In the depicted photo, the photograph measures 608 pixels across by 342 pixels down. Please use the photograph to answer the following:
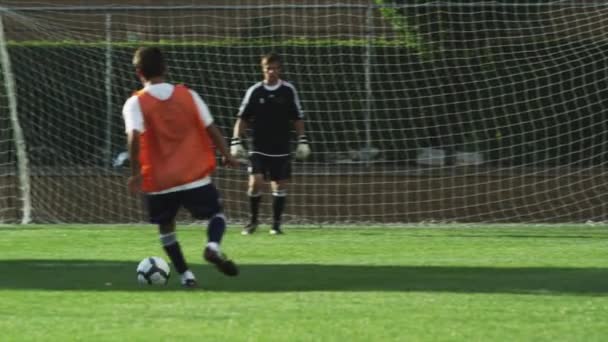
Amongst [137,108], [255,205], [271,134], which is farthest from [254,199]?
[137,108]

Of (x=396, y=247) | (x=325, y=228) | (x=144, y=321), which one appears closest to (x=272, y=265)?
(x=396, y=247)

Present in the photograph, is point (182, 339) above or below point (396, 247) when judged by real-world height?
above

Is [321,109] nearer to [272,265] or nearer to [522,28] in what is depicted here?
[522,28]

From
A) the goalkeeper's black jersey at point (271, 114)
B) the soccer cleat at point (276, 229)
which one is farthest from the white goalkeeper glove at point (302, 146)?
the soccer cleat at point (276, 229)

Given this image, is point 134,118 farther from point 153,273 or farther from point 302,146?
point 302,146

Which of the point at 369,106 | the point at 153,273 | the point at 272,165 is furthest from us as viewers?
the point at 369,106

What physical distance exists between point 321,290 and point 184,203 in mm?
1112

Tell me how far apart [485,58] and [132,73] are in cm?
444

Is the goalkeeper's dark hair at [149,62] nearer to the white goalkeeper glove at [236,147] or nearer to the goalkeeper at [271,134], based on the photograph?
the goalkeeper at [271,134]

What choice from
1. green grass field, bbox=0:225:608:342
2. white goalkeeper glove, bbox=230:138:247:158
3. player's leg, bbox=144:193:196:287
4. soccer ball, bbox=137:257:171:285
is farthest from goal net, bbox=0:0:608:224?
player's leg, bbox=144:193:196:287

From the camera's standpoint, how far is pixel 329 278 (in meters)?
10.3

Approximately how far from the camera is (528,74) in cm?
1788

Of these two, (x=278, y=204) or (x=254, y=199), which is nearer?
(x=278, y=204)

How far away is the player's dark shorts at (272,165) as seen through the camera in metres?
15.1
